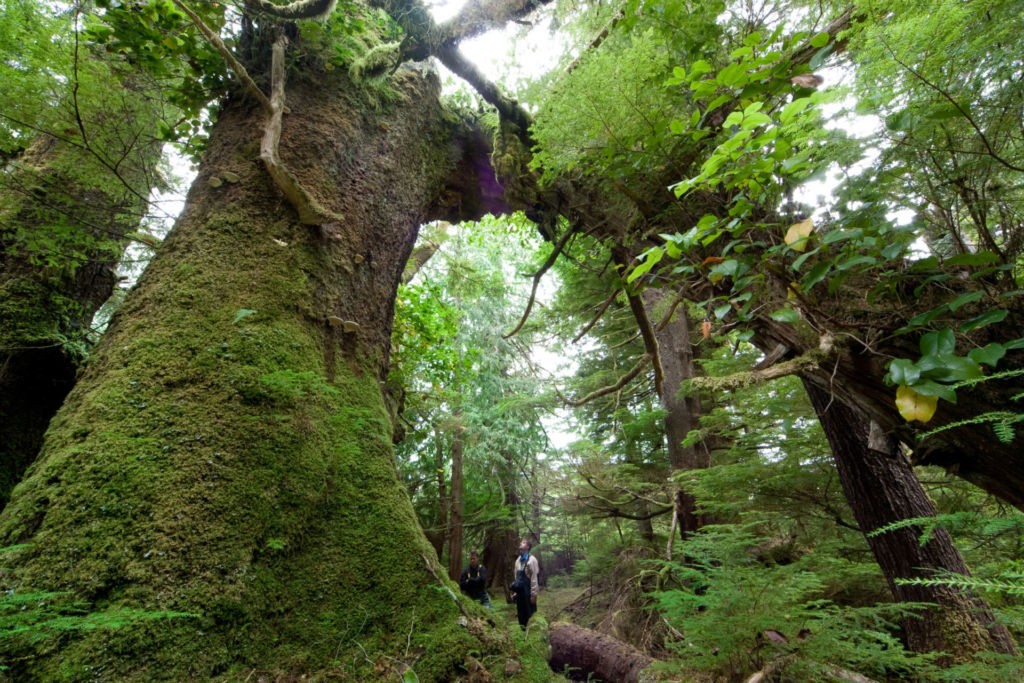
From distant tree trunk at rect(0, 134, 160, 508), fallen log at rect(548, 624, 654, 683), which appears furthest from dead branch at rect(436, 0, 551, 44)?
fallen log at rect(548, 624, 654, 683)

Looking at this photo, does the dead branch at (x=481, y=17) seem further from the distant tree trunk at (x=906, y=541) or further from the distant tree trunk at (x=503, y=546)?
the distant tree trunk at (x=503, y=546)

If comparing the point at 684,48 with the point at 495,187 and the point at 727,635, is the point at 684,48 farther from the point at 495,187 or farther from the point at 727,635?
the point at 727,635

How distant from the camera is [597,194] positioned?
3.48m

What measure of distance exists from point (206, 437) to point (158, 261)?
4.06ft

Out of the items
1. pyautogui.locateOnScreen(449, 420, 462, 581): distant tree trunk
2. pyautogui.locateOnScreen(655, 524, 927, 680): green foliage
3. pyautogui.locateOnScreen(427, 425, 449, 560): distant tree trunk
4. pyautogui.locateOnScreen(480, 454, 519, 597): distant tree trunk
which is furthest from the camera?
pyautogui.locateOnScreen(480, 454, 519, 597): distant tree trunk

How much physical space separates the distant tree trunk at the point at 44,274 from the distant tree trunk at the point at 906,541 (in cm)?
614

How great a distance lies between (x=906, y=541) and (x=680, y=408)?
360 centimetres

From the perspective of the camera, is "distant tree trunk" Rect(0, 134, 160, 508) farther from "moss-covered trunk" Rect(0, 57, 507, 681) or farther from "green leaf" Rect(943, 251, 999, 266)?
"green leaf" Rect(943, 251, 999, 266)

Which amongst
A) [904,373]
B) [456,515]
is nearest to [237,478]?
[904,373]

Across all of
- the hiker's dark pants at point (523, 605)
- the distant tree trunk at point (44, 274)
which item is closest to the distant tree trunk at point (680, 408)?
the hiker's dark pants at point (523, 605)

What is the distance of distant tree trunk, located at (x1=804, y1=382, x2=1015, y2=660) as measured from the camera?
3.14 metres

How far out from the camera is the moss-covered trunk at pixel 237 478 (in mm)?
1278

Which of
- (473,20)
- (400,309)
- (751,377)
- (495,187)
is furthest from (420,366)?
(751,377)

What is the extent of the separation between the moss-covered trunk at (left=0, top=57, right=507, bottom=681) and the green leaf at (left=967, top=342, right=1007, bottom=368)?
201cm
